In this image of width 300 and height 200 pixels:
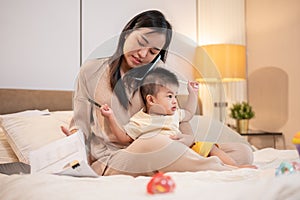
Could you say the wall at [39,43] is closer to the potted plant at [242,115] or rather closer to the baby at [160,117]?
the baby at [160,117]

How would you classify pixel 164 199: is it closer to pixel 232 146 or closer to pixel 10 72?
pixel 232 146

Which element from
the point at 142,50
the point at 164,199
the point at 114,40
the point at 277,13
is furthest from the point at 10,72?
the point at 277,13

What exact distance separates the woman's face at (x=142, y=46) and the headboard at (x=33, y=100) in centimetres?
88

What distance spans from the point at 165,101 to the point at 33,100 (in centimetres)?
103

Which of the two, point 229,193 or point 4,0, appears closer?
point 229,193

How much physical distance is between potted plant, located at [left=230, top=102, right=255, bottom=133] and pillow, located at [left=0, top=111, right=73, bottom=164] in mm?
1524

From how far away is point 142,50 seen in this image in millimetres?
1274

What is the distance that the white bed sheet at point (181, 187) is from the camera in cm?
72

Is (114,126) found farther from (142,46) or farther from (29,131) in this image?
(29,131)

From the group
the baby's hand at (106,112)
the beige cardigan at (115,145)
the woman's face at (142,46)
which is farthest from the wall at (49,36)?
the baby's hand at (106,112)

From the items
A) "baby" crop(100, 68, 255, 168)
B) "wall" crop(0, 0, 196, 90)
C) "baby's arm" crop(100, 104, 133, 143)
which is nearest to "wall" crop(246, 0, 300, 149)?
"wall" crop(0, 0, 196, 90)

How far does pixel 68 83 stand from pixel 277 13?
1.84m

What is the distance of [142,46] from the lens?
1.27 meters

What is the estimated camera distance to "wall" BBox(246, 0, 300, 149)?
9.34ft
